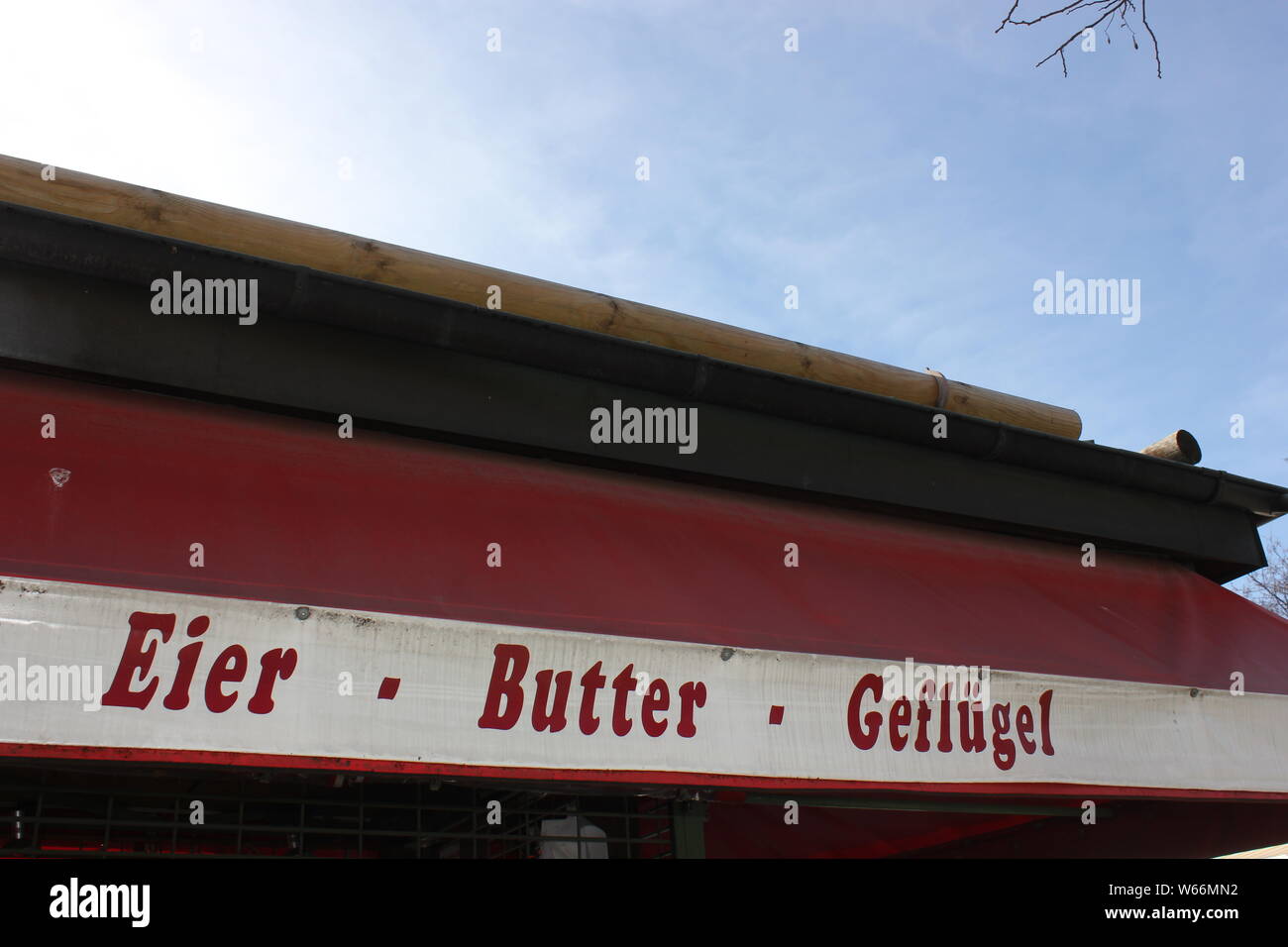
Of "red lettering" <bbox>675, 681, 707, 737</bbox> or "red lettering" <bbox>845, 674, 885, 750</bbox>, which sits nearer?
"red lettering" <bbox>675, 681, 707, 737</bbox>

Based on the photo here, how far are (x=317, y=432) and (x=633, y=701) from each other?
61.6 inches

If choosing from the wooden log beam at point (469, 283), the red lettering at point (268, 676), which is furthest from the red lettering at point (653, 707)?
the wooden log beam at point (469, 283)

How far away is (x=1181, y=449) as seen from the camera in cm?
618

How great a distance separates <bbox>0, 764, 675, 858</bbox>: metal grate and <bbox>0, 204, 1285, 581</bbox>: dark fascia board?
1.36 meters

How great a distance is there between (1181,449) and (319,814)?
16.1 ft

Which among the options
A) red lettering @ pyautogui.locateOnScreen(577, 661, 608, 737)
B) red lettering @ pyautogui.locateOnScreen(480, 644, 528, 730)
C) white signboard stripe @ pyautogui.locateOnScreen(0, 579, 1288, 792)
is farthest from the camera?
red lettering @ pyautogui.locateOnScreen(577, 661, 608, 737)

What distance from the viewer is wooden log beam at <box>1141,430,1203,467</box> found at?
6188 mm

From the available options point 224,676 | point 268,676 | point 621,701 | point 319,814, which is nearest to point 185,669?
point 224,676

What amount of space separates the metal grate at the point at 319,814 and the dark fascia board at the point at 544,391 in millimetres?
1358

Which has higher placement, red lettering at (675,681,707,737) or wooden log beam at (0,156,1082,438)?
wooden log beam at (0,156,1082,438)

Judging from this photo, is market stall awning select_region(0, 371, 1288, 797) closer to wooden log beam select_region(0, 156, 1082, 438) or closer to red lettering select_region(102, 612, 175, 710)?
red lettering select_region(102, 612, 175, 710)

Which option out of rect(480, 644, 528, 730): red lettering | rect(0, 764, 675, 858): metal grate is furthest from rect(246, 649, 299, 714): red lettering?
rect(480, 644, 528, 730): red lettering

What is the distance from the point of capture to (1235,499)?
20.4ft

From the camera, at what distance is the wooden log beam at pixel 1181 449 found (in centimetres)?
619
